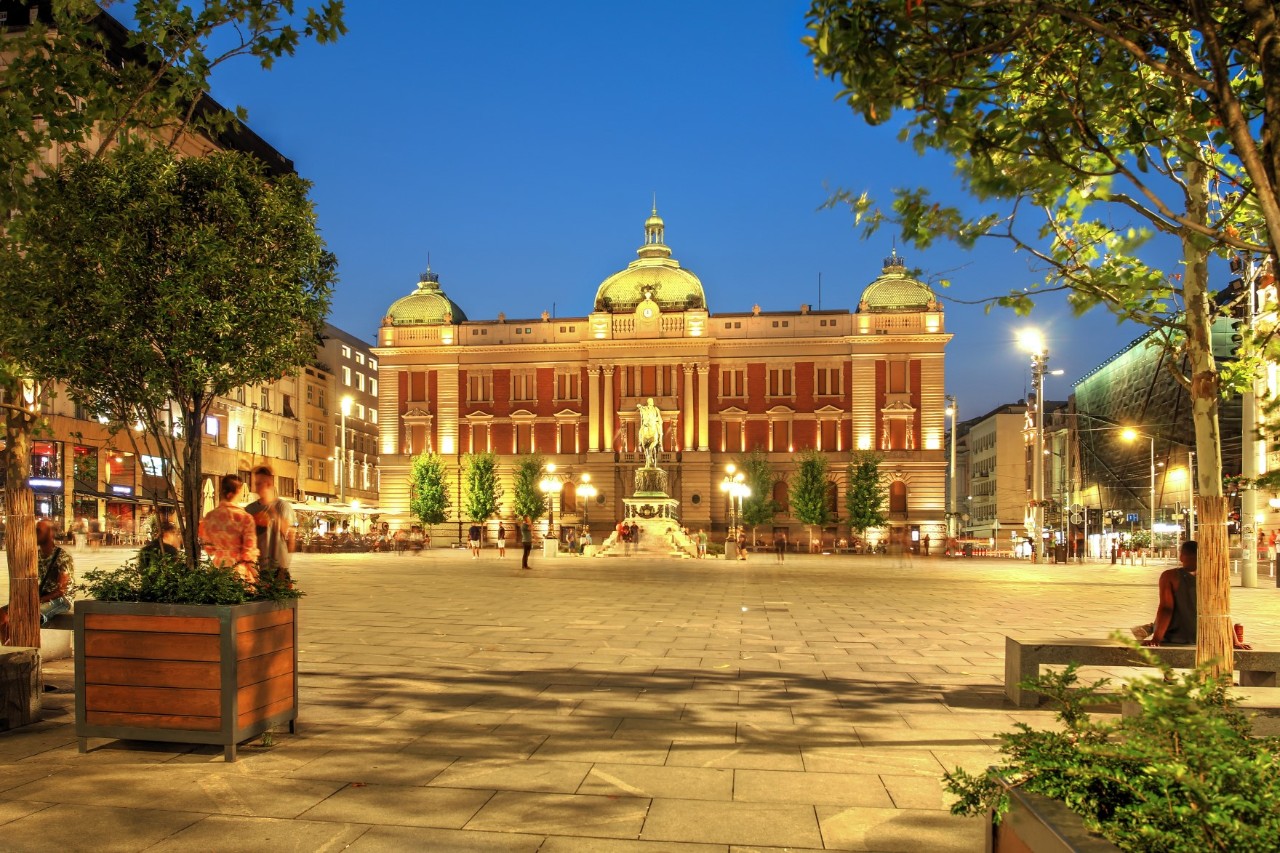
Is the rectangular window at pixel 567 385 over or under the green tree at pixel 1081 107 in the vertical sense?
over

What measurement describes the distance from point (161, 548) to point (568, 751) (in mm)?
5131

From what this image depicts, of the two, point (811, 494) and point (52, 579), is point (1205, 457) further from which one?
point (811, 494)

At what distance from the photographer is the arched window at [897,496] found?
214 feet

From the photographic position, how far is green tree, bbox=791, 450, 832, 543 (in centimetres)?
6281

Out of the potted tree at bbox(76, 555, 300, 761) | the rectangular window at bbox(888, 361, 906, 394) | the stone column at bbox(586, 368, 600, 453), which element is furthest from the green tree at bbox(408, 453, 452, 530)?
the potted tree at bbox(76, 555, 300, 761)

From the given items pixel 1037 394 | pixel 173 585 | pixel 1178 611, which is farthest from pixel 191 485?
pixel 1037 394

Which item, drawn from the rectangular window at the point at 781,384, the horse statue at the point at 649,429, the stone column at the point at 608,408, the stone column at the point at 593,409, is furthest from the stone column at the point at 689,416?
the horse statue at the point at 649,429

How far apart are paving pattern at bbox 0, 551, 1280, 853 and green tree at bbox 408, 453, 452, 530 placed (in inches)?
2075

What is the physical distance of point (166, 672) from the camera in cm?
626

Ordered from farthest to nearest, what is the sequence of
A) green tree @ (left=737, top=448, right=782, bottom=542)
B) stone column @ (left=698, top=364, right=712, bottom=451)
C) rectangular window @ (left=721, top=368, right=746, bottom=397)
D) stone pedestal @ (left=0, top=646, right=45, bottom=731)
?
rectangular window @ (left=721, top=368, right=746, bottom=397) → stone column @ (left=698, top=364, right=712, bottom=451) → green tree @ (left=737, top=448, right=782, bottom=542) → stone pedestal @ (left=0, top=646, right=45, bottom=731)

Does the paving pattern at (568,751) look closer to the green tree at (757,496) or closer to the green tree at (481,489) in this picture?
the green tree at (757,496)

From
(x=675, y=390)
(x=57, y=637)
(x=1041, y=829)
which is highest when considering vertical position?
(x=675, y=390)

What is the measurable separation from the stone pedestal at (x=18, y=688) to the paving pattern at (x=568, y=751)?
0.16 meters

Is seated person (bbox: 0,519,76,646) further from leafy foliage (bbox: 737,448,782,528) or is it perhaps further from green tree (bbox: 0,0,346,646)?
leafy foliage (bbox: 737,448,782,528)
